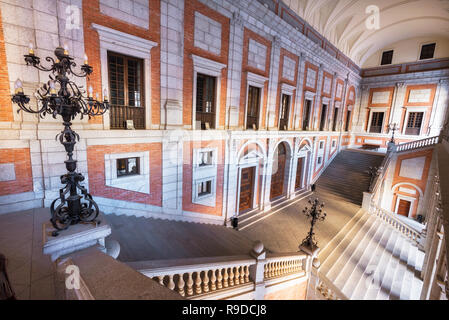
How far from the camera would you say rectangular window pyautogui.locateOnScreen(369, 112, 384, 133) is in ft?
68.9

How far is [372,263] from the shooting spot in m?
8.28

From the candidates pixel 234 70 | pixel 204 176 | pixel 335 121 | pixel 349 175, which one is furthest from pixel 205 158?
pixel 335 121

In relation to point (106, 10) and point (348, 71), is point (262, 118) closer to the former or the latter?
point (106, 10)

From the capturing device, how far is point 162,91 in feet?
22.2

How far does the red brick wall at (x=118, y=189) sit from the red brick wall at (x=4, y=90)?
1.72 m

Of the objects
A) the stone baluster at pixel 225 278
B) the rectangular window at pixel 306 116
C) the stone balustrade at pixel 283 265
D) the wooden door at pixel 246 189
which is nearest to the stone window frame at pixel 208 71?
the wooden door at pixel 246 189

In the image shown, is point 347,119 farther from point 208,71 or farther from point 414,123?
point 208,71

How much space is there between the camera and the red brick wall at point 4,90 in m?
4.27

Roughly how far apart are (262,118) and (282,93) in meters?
2.28

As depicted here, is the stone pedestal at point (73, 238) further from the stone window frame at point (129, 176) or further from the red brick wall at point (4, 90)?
the red brick wall at point (4, 90)

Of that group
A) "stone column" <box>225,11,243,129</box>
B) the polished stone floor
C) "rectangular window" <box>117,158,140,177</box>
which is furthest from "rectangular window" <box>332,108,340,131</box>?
"rectangular window" <box>117,158,140,177</box>

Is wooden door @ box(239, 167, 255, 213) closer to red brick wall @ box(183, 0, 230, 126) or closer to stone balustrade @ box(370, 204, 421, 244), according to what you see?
red brick wall @ box(183, 0, 230, 126)

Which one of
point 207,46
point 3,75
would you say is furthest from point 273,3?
point 3,75

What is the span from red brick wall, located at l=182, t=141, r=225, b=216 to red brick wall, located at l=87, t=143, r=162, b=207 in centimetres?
109
